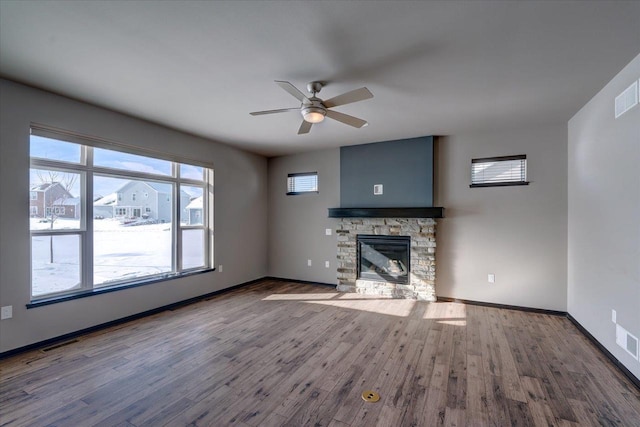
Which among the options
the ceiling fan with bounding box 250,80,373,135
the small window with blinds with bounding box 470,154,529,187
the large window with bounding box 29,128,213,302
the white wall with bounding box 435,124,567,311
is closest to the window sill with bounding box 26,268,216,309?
the large window with bounding box 29,128,213,302

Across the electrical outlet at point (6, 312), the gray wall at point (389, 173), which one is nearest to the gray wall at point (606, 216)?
the gray wall at point (389, 173)

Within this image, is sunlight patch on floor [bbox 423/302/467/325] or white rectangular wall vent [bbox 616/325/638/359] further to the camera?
sunlight patch on floor [bbox 423/302/467/325]

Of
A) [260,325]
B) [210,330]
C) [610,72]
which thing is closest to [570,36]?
[610,72]

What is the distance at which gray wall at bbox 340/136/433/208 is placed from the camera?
479 cm

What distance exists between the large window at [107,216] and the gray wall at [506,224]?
4109 millimetres

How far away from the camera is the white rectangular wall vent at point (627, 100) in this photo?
238cm

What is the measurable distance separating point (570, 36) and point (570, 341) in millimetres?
3068

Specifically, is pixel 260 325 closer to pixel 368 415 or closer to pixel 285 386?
pixel 285 386

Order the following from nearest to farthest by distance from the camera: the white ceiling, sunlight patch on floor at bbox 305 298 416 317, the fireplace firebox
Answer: the white ceiling
sunlight patch on floor at bbox 305 298 416 317
the fireplace firebox

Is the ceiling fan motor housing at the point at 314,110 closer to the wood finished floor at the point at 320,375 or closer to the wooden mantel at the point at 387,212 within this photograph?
the wood finished floor at the point at 320,375

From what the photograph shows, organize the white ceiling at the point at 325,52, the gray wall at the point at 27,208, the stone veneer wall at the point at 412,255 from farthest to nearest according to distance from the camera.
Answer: the stone veneer wall at the point at 412,255, the gray wall at the point at 27,208, the white ceiling at the point at 325,52

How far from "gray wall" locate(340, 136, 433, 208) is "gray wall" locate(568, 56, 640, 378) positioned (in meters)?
1.84

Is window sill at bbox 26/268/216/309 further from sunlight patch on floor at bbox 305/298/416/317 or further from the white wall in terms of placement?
the white wall

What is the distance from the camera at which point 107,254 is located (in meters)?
3.66
